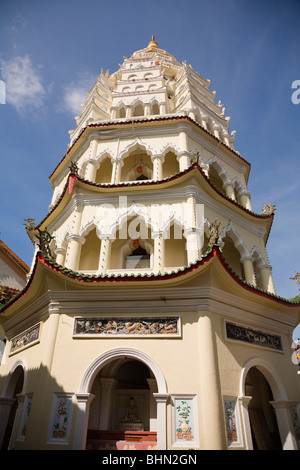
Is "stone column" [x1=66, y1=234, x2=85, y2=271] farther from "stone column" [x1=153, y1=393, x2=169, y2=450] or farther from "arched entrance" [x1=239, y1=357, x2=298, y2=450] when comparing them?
"arched entrance" [x1=239, y1=357, x2=298, y2=450]

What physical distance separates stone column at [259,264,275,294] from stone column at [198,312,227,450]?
4.83 meters

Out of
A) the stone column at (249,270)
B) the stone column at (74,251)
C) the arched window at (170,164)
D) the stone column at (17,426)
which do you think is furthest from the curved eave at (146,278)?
the arched window at (170,164)

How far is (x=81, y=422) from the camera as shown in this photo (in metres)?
7.27

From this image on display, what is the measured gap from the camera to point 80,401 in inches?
294

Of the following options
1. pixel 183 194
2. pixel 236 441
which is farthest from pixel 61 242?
pixel 236 441

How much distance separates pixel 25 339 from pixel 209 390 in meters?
5.88

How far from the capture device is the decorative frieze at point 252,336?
8438mm

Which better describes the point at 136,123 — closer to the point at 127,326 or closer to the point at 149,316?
the point at 149,316

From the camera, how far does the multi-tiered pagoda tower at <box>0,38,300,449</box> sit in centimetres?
745

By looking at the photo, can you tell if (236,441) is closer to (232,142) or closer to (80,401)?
(80,401)

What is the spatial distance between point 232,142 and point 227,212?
5919mm

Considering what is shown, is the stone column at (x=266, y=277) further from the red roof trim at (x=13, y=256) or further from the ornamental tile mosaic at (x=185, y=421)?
the red roof trim at (x=13, y=256)

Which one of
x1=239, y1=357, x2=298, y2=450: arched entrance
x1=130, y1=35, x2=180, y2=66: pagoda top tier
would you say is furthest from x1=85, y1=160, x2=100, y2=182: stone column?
x1=130, y1=35, x2=180, y2=66: pagoda top tier
